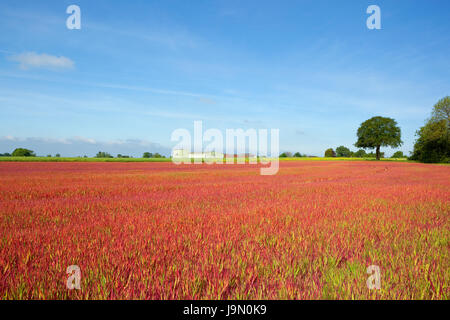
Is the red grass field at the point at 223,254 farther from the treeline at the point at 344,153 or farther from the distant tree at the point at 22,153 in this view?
the treeline at the point at 344,153

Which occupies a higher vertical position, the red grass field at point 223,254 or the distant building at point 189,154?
the distant building at point 189,154

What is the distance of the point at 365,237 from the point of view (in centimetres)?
373

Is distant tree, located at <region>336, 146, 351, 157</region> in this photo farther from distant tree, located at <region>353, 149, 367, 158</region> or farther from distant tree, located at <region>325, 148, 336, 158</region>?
distant tree, located at <region>325, 148, 336, 158</region>

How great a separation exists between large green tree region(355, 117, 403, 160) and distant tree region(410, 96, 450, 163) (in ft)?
58.8

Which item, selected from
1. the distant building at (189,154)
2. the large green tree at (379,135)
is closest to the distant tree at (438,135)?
the large green tree at (379,135)

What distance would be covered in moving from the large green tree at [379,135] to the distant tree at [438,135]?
17.9 metres

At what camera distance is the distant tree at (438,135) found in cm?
4938

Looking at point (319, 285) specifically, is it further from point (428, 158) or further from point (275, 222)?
point (428, 158)

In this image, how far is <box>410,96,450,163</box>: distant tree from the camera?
162 ft

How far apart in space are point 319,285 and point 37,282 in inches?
107

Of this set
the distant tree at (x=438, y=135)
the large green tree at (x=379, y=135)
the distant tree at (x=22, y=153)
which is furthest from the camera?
the distant tree at (x=22, y=153)

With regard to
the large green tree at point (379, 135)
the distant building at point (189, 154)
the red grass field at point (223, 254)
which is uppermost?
the large green tree at point (379, 135)

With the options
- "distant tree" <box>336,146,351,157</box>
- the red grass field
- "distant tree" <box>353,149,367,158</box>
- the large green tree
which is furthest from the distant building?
"distant tree" <box>336,146,351,157</box>
